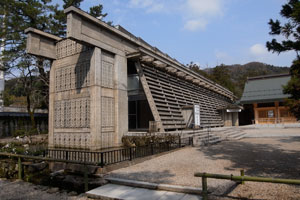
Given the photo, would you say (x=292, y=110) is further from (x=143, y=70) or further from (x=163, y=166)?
(x=143, y=70)

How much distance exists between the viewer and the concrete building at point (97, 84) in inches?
517

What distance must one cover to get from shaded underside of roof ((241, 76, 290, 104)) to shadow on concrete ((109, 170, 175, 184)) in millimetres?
28050

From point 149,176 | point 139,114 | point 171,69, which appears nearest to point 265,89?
point 171,69

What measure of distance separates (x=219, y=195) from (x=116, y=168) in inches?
161

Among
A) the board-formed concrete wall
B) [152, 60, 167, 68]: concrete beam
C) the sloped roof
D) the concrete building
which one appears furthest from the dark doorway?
the sloped roof

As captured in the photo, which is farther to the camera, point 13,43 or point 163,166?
point 13,43

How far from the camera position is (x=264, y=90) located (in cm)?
3259

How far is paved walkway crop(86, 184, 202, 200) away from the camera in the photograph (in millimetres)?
5160

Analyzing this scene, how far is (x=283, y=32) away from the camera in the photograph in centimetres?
612

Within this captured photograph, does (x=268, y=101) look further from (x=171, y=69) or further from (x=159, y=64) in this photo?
(x=159, y=64)

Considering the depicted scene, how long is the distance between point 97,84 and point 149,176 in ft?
26.5

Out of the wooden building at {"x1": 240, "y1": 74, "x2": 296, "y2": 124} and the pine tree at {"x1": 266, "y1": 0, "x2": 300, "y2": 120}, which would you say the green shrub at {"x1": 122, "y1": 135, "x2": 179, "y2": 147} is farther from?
the wooden building at {"x1": 240, "y1": 74, "x2": 296, "y2": 124}

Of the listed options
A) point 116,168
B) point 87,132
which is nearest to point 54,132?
point 87,132

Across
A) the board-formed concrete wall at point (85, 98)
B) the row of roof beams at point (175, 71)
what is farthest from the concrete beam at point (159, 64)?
the board-formed concrete wall at point (85, 98)
